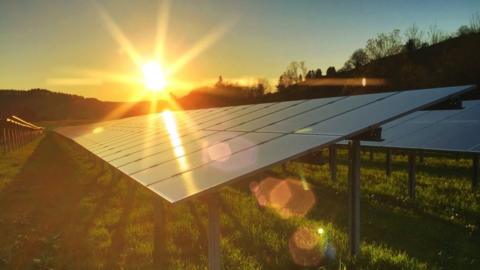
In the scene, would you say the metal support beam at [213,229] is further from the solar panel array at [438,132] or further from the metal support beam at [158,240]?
the solar panel array at [438,132]

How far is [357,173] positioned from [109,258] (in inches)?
187

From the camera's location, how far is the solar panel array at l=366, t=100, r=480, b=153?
39.5 ft

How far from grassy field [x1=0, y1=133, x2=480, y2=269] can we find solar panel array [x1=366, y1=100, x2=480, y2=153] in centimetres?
156

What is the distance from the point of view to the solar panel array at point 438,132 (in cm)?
1205

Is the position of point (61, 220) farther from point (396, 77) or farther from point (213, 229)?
point (396, 77)

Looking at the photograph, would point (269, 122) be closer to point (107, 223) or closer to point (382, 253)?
point (382, 253)

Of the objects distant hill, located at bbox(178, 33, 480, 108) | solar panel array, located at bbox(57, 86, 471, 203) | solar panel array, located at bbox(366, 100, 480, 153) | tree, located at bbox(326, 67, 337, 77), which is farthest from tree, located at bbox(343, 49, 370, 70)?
Result: solar panel array, located at bbox(57, 86, 471, 203)

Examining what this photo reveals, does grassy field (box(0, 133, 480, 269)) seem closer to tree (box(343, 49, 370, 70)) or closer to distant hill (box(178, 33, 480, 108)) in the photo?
distant hill (box(178, 33, 480, 108))

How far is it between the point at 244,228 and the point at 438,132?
27.9 feet

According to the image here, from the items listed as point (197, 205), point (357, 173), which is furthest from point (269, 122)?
point (197, 205)

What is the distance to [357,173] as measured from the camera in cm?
660

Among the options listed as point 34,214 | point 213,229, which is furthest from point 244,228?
point 34,214

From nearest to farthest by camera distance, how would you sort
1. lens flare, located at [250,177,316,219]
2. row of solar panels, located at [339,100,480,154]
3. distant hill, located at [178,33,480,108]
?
lens flare, located at [250,177,316,219] < row of solar panels, located at [339,100,480,154] < distant hill, located at [178,33,480,108]

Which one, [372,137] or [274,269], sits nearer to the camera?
[372,137]
